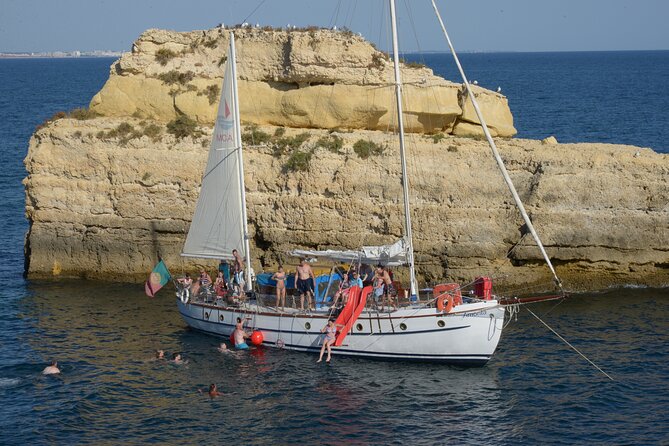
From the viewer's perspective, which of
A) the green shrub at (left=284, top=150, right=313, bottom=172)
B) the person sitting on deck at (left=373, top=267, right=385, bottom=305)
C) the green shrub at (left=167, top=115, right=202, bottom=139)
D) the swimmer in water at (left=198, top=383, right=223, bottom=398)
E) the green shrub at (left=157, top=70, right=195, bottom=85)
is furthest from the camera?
the green shrub at (left=157, top=70, right=195, bottom=85)

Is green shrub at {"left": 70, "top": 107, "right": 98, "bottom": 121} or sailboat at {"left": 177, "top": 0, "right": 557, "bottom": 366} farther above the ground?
green shrub at {"left": 70, "top": 107, "right": 98, "bottom": 121}

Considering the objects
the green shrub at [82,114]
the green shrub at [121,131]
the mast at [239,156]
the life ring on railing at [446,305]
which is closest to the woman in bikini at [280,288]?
the mast at [239,156]

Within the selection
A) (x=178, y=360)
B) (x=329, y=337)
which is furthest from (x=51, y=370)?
(x=329, y=337)

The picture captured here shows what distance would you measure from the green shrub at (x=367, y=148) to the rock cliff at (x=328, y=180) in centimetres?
27

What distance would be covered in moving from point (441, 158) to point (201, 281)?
1188 centimetres

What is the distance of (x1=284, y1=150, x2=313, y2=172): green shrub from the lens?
43.8 m

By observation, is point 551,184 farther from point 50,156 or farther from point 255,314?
point 50,156

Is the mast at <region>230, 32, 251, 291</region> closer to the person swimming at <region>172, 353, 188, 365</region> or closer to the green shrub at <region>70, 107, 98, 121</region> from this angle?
the person swimming at <region>172, 353, 188, 365</region>

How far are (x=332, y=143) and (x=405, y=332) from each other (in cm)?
1278

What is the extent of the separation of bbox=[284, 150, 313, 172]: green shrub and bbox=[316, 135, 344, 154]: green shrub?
77cm

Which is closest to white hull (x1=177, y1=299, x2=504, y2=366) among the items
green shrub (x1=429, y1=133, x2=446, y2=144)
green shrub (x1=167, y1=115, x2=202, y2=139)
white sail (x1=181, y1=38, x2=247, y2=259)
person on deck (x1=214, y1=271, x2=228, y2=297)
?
person on deck (x1=214, y1=271, x2=228, y2=297)

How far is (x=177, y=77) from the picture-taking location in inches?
1902

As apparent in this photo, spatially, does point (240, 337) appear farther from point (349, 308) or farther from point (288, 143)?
point (288, 143)

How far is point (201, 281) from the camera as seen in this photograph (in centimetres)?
3975
